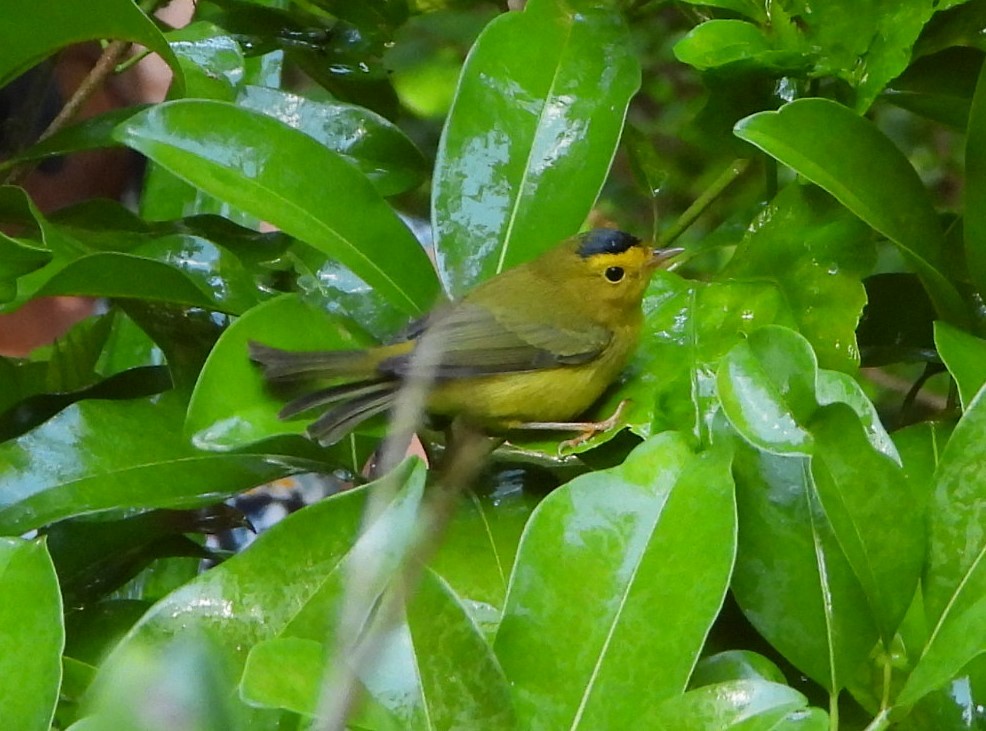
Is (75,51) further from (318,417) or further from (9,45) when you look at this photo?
(318,417)

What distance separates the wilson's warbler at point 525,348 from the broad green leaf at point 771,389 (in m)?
→ 0.22

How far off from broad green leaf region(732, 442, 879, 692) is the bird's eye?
0.57 metres

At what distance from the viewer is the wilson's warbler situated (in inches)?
36.2

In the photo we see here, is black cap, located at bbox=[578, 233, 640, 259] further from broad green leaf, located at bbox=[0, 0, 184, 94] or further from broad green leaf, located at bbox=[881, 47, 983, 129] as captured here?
broad green leaf, located at bbox=[0, 0, 184, 94]

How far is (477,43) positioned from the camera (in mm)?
964

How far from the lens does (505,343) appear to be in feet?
3.88

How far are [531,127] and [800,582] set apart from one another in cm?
51

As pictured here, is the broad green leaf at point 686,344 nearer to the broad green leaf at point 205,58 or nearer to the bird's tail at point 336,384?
the bird's tail at point 336,384

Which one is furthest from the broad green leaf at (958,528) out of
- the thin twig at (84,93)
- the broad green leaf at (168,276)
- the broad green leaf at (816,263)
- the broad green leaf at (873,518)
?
the thin twig at (84,93)

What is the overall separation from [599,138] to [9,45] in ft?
1.82

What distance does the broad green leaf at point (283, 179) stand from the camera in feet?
2.80

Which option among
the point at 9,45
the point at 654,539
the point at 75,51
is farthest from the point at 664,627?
the point at 75,51

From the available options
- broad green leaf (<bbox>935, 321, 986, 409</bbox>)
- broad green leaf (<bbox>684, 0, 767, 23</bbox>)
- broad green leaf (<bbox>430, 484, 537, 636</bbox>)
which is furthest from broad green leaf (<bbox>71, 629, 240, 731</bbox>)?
broad green leaf (<bbox>684, 0, 767, 23</bbox>)

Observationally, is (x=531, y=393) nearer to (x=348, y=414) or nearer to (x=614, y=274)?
(x=614, y=274)
